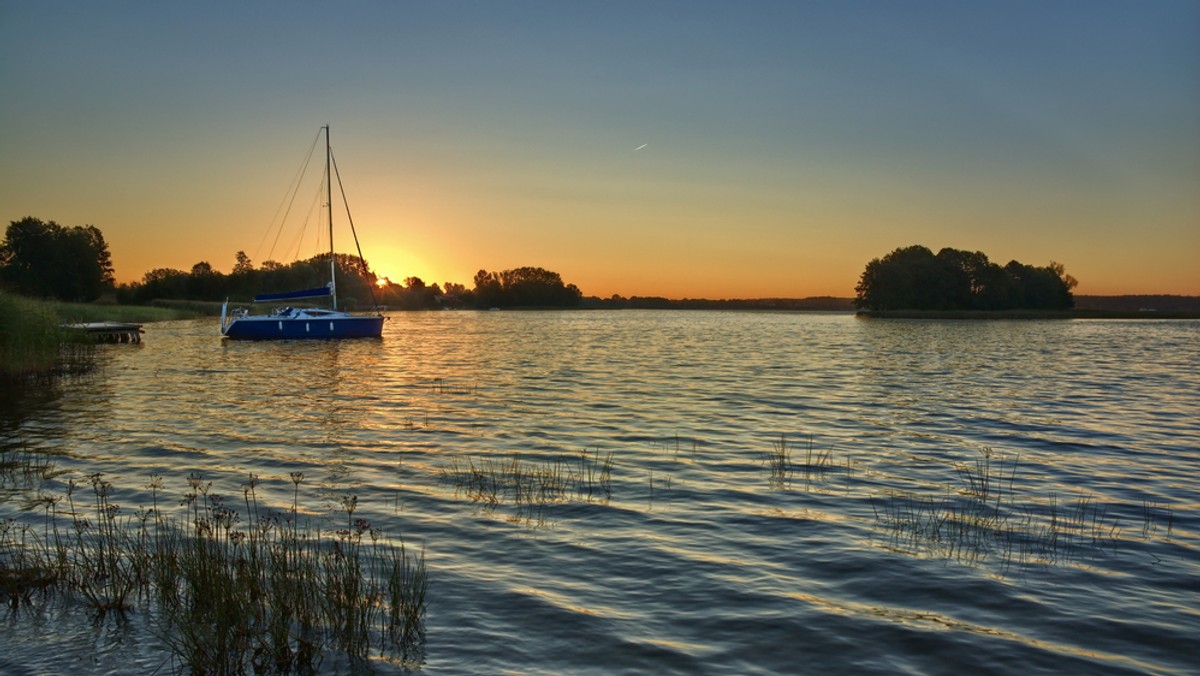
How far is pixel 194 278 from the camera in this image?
16888cm

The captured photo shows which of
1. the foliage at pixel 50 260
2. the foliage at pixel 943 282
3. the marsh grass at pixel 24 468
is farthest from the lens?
the foliage at pixel 943 282

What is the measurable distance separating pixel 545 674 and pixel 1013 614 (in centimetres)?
557

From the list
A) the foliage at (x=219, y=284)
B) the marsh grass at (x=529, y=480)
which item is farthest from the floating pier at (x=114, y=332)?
the foliage at (x=219, y=284)

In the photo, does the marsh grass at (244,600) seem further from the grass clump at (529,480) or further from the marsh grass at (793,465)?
the marsh grass at (793,465)

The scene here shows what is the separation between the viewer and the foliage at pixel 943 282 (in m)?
183

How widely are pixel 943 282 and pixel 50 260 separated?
175 m

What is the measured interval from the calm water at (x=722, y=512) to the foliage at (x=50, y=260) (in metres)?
110

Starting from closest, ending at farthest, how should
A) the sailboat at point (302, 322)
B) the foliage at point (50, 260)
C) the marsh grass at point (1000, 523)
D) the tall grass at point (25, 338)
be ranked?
1. the marsh grass at point (1000, 523)
2. the tall grass at point (25, 338)
3. the sailboat at point (302, 322)
4. the foliage at point (50, 260)

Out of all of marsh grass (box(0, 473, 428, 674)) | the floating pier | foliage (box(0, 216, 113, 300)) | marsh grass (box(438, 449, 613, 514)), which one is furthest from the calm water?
foliage (box(0, 216, 113, 300))

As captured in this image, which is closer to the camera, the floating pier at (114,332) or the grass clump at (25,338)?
the grass clump at (25,338)

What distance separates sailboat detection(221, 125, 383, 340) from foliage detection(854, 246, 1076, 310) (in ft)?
456

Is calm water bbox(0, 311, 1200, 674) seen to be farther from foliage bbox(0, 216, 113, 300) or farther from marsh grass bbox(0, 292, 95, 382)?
foliage bbox(0, 216, 113, 300)

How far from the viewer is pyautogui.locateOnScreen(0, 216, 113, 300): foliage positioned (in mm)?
121938

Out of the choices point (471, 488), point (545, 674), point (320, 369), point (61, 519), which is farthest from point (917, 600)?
point (320, 369)
